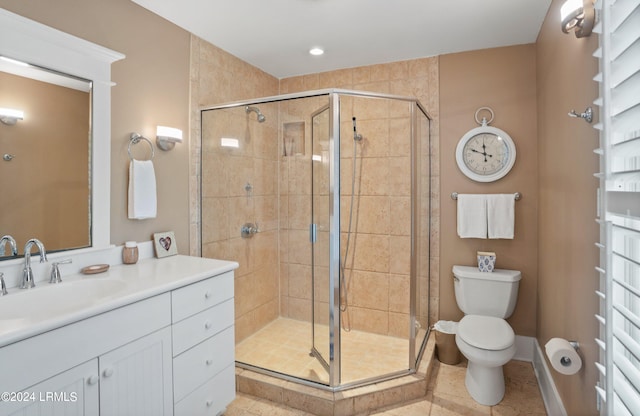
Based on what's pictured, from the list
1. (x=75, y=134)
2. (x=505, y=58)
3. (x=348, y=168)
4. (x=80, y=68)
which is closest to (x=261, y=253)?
(x=348, y=168)

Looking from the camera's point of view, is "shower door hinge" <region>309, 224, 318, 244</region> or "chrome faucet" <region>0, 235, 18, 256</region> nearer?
"chrome faucet" <region>0, 235, 18, 256</region>

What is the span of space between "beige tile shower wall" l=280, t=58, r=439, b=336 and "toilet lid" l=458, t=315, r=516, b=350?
397mm

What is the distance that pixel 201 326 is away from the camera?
176cm

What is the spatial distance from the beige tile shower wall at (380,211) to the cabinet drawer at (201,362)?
2.00 ft

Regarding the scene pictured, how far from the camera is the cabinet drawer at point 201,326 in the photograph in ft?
5.35

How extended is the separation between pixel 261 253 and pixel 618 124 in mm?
2080

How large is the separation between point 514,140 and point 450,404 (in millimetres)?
1928

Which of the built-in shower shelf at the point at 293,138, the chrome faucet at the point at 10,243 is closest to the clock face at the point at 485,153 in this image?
the built-in shower shelf at the point at 293,138

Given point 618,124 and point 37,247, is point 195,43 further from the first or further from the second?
point 618,124

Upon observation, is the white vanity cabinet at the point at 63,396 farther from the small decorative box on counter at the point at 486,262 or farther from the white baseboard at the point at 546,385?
the small decorative box on counter at the point at 486,262

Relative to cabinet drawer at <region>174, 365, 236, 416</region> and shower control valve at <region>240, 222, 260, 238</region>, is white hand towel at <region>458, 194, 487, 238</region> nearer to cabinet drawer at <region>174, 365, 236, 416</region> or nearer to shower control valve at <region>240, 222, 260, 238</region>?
shower control valve at <region>240, 222, 260, 238</region>

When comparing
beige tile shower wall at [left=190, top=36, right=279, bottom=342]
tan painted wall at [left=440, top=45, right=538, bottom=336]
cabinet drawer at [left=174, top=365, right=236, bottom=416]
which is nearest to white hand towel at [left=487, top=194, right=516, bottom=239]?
tan painted wall at [left=440, top=45, right=538, bottom=336]

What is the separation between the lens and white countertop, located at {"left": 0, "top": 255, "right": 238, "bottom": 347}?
1.11 m

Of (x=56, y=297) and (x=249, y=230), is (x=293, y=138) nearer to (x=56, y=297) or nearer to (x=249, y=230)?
(x=249, y=230)
